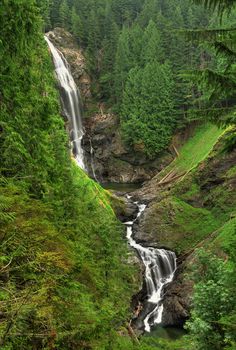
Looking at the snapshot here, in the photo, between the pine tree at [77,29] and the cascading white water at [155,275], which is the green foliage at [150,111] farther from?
the cascading white water at [155,275]

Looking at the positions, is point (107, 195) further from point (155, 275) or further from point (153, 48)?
point (153, 48)

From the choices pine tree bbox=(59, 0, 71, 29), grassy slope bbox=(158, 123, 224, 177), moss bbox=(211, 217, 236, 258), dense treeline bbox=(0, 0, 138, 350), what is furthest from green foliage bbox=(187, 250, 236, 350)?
pine tree bbox=(59, 0, 71, 29)

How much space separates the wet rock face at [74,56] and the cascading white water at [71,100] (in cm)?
197

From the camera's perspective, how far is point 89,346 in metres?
7.40

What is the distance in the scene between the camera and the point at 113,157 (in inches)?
2265

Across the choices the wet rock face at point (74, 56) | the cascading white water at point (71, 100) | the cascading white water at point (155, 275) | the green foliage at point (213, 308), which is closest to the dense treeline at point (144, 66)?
the wet rock face at point (74, 56)

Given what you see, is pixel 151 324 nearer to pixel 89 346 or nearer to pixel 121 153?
pixel 89 346

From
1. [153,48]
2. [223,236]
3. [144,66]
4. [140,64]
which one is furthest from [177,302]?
[140,64]

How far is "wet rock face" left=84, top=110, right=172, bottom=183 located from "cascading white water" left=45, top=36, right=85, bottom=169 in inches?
68.2

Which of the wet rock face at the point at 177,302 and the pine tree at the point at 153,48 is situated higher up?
the pine tree at the point at 153,48

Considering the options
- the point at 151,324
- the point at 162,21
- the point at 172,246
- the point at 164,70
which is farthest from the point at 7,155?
the point at 162,21

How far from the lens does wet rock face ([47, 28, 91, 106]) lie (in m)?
67.4

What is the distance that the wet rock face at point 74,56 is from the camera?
67438 mm

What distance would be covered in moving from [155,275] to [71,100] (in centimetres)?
4011
